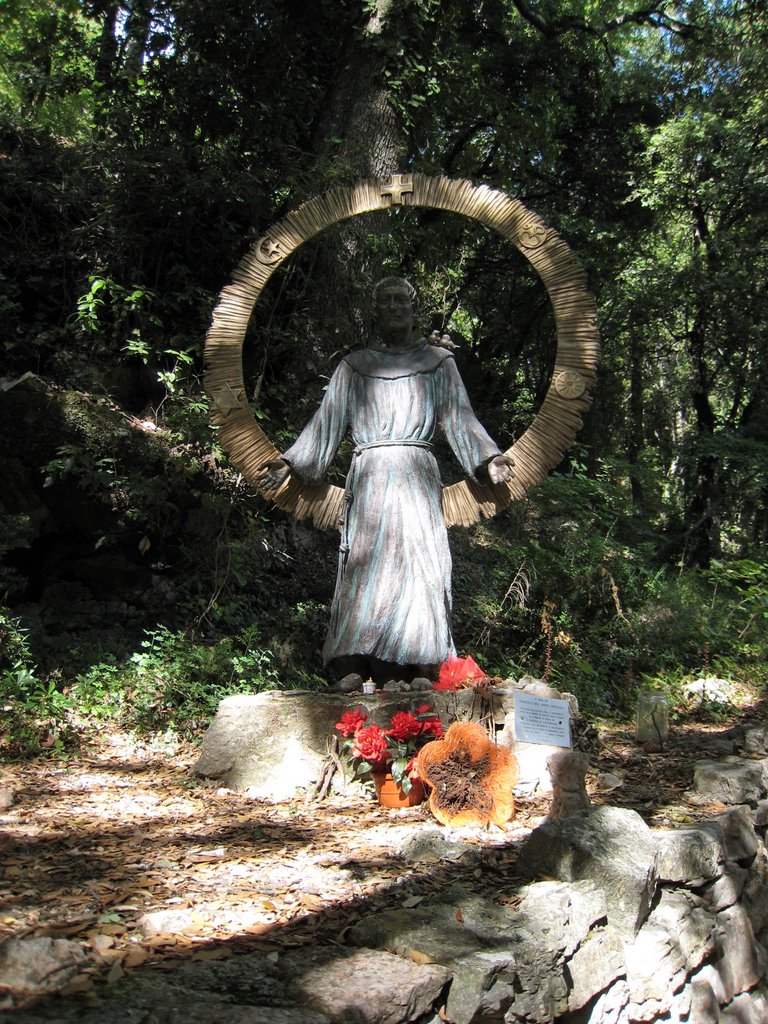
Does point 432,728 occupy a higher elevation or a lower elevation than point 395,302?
lower

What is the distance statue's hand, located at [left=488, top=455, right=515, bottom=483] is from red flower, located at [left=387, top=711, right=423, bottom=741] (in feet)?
4.00

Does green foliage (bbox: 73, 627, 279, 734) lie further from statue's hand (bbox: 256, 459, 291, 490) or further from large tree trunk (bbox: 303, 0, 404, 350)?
large tree trunk (bbox: 303, 0, 404, 350)

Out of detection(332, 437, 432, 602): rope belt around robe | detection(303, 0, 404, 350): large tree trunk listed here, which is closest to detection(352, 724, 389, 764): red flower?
detection(332, 437, 432, 602): rope belt around robe

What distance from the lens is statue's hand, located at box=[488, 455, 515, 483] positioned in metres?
4.24

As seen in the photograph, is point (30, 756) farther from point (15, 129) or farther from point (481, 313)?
point (481, 313)

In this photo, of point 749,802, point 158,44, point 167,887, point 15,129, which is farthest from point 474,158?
point 167,887

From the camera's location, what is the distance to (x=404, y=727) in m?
3.62

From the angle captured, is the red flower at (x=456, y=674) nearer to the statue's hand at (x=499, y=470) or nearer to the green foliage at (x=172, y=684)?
the statue's hand at (x=499, y=470)

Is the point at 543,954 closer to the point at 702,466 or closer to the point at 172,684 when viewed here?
the point at 172,684

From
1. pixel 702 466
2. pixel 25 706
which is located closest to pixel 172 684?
pixel 25 706

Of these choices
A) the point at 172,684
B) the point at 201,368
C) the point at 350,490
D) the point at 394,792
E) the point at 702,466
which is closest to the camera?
the point at 394,792

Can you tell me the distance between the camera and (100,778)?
13.2 ft

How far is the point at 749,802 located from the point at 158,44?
6881 millimetres

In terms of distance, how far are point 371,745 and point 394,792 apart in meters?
0.23
